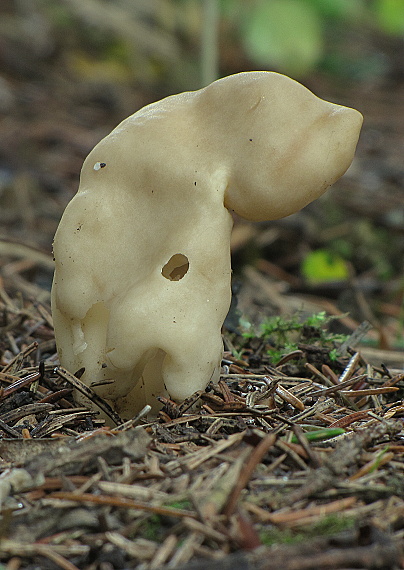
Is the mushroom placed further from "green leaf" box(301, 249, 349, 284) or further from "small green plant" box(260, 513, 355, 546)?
"green leaf" box(301, 249, 349, 284)

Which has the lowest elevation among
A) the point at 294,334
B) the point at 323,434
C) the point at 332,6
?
the point at 294,334

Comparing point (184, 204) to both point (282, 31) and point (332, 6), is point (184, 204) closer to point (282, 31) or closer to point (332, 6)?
point (282, 31)

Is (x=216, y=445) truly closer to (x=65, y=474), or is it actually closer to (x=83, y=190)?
(x=65, y=474)

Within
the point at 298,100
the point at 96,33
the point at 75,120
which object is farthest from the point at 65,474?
the point at 96,33

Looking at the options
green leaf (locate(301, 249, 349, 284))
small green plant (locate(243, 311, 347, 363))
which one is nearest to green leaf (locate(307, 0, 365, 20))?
green leaf (locate(301, 249, 349, 284))

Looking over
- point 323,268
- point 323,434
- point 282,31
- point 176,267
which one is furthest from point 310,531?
point 282,31

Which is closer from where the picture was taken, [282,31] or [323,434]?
[323,434]
